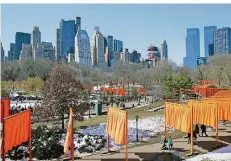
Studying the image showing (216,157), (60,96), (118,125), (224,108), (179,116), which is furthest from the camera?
(60,96)

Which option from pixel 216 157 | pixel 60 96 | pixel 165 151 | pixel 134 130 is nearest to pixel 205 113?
pixel 165 151

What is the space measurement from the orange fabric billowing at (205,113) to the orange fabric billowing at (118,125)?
5063mm

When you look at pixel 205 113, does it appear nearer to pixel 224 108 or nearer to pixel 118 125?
pixel 224 108

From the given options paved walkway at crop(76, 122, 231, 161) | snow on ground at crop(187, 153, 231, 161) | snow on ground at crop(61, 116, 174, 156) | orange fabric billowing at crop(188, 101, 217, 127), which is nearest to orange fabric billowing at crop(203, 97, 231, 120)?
paved walkway at crop(76, 122, 231, 161)

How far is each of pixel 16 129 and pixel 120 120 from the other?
5.15m

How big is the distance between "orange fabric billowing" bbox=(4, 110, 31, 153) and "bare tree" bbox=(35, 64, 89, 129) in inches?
372

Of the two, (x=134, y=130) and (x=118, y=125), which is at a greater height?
(x=118, y=125)

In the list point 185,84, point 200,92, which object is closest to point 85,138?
point 200,92

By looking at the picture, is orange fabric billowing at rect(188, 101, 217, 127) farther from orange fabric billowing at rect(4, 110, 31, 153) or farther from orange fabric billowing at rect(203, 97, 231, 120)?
orange fabric billowing at rect(4, 110, 31, 153)

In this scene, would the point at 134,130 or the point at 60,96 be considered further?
the point at 134,130

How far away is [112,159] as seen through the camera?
1827 cm

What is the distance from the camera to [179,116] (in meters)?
20.2

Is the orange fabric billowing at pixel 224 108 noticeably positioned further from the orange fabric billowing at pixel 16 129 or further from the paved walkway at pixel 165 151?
the orange fabric billowing at pixel 16 129

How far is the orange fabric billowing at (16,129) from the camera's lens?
1356 cm
